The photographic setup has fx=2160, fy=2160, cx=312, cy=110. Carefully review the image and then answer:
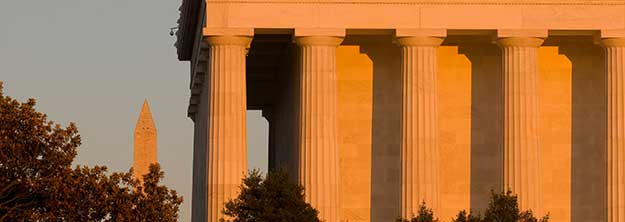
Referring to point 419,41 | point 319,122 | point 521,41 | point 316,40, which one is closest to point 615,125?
point 521,41

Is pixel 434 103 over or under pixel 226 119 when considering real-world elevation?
over

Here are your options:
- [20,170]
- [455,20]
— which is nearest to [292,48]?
[455,20]

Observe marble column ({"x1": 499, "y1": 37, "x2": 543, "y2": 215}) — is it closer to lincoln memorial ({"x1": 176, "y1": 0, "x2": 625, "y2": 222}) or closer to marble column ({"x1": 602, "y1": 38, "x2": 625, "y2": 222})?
lincoln memorial ({"x1": 176, "y1": 0, "x2": 625, "y2": 222})

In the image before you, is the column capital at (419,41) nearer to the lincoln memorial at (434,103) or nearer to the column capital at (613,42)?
the lincoln memorial at (434,103)

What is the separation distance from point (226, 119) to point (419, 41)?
1302cm

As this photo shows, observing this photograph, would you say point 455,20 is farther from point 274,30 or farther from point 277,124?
point 277,124

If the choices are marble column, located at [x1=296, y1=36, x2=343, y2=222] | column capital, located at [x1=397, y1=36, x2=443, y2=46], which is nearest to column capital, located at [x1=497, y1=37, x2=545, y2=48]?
column capital, located at [x1=397, y1=36, x2=443, y2=46]

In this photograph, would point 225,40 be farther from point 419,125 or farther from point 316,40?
point 419,125

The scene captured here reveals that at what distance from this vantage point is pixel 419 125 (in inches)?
5290

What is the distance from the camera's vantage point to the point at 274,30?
135 metres

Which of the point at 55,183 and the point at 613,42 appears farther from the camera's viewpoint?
the point at 613,42

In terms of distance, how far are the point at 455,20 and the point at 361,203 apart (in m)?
14.8

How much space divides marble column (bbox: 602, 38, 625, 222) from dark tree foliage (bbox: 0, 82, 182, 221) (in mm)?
29329

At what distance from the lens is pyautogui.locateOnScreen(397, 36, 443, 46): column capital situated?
134625 mm
